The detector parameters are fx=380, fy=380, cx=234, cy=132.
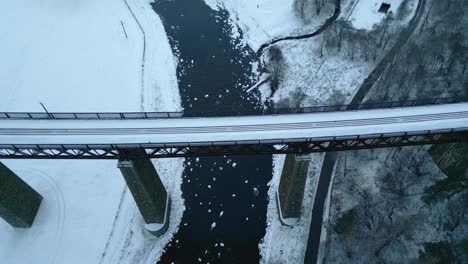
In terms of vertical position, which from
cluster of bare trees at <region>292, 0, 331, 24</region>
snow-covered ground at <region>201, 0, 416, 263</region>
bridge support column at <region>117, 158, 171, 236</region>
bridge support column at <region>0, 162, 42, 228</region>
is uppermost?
cluster of bare trees at <region>292, 0, 331, 24</region>

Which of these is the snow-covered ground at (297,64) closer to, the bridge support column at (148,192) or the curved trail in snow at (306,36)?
the curved trail in snow at (306,36)

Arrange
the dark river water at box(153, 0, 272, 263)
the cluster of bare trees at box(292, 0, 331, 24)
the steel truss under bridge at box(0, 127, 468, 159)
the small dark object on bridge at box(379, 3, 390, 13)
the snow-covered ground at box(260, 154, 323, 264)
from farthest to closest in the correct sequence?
1. the cluster of bare trees at box(292, 0, 331, 24)
2. the small dark object on bridge at box(379, 3, 390, 13)
3. the dark river water at box(153, 0, 272, 263)
4. the snow-covered ground at box(260, 154, 323, 264)
5. the steel truss under bridge at box(0, 127, 468, 159)

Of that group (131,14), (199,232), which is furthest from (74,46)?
(199,232)

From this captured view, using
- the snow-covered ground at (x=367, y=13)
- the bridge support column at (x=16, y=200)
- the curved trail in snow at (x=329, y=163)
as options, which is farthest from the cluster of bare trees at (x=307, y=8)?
the bridge support column at (x=16, y=200)

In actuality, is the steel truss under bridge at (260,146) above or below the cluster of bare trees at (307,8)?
below

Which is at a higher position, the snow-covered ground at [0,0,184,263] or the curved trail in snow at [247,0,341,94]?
the curved trail in snow at [247,0,341,94]

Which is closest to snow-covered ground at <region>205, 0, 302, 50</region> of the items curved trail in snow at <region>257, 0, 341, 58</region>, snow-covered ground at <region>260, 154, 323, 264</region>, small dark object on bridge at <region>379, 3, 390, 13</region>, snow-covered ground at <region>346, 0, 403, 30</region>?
curved trail in snow at <region>257, 0, 341, 58</region>

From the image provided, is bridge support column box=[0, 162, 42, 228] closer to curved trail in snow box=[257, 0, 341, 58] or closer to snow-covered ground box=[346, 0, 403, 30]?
→ curved trail in snow box=[257, 0, 341, 58]
